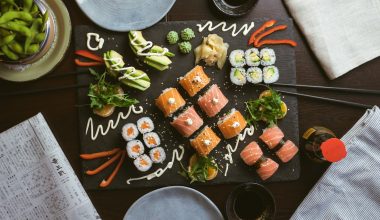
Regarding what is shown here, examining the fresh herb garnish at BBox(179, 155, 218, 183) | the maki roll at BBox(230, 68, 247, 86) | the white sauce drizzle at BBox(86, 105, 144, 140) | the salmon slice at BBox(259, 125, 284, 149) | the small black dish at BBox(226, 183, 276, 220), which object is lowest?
the small black dish at BBox(226, 183, 276, 220)

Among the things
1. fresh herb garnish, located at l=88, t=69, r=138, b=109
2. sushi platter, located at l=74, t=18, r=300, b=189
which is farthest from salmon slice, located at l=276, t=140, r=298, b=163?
fresh herb garnish, located at l=88, t=69, r=138, b=109

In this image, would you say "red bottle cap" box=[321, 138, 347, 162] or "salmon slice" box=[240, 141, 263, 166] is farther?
"salmon slice" box=[240, 141, 263, 166]

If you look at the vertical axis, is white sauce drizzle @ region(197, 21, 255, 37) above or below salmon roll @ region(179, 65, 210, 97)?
above

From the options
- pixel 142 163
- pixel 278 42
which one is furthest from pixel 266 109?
pixel 142 163

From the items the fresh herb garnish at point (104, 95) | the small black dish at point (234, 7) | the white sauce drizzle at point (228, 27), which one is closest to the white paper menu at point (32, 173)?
the fresh herb garnish at point (104, 95)

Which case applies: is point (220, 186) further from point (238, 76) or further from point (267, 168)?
point (238, 76)

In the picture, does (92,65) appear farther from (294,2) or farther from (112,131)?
(294,2)

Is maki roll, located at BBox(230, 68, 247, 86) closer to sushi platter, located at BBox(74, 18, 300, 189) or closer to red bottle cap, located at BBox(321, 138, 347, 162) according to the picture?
sushi platter, located at BBox(74, 18, 300, 189)
